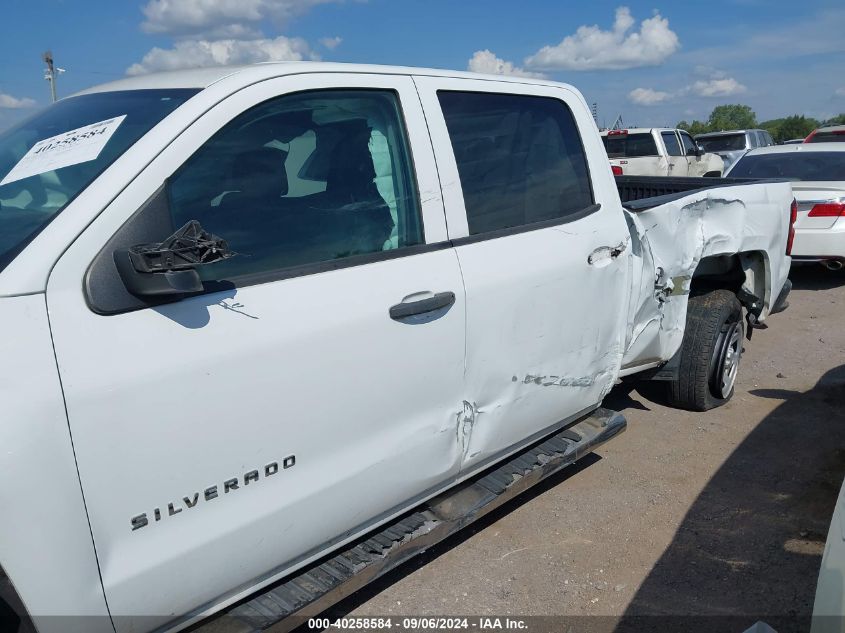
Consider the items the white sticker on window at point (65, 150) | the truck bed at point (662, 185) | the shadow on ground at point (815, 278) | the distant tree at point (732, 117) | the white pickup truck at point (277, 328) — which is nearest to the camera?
the white pickup truck at point (277, 328)

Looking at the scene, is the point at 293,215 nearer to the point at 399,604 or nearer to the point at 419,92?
the point at 419,92

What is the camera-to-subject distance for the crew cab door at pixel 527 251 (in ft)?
9.02

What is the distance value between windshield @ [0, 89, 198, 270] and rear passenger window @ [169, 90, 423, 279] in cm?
20

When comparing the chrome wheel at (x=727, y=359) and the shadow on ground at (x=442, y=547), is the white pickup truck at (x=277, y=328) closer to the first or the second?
the shadow on ground at (x=442, y=547)

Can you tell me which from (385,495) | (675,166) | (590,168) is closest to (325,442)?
(385,495)

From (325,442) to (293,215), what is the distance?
28.0 inches

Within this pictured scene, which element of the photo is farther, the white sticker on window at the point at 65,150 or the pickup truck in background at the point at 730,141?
the pickup truck in background at the point at 730,141

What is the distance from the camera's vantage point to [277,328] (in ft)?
6.87

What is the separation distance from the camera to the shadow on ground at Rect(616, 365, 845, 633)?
291 cm

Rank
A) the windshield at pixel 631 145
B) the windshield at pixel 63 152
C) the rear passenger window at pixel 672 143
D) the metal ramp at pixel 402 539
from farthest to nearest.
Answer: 1. the rear passenger window at pixel 672 143
2. the windshield at pixel 631 145
3. the metal ramp at pixel 402 539
4. the windshield at pixel 63 152

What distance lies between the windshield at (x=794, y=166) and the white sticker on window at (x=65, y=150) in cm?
847

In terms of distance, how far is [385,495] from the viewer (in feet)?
8.25

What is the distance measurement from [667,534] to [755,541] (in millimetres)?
384

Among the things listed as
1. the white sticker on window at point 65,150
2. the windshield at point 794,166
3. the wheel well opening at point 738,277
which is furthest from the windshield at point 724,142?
the white sticker on window at point 65,150
